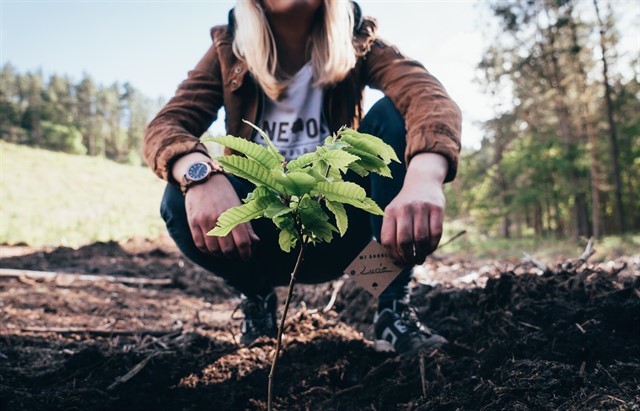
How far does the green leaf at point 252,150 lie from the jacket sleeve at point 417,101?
745 mm

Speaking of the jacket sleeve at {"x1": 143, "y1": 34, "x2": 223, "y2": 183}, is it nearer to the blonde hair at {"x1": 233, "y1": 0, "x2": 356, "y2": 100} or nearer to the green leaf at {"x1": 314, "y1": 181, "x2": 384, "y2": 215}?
the blonde hair at {"x1": 233, "y1": 0, "x2": 356, "y2": 100}

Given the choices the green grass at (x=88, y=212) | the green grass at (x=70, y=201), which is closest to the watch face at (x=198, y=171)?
the green grass at (x=88, y=212)

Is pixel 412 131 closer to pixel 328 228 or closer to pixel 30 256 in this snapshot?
pixel 328 228

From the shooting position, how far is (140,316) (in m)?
3.28

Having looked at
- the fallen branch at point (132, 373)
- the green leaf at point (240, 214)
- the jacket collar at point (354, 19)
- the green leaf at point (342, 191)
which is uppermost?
the jacket collar at point (354, 19)

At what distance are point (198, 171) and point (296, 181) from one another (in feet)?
2.45

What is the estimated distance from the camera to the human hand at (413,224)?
4.14ft

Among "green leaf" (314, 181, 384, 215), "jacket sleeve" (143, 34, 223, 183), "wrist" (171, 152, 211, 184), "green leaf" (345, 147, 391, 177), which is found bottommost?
"green leaf" (314, 181, 384, 215)

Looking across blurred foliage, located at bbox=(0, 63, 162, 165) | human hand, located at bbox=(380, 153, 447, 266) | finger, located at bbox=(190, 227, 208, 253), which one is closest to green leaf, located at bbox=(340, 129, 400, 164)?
human hand, located at bbox=(380, 153, 447, 266)

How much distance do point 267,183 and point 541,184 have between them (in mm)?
16433

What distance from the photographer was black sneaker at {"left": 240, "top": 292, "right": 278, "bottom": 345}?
2.13 meters

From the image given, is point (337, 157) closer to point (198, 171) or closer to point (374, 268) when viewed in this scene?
point (374, 268)

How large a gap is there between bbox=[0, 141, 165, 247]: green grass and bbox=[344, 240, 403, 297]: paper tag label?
10015mm

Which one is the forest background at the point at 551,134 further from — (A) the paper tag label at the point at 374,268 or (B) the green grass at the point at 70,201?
(A) the paper tag label at the point at 374,268
